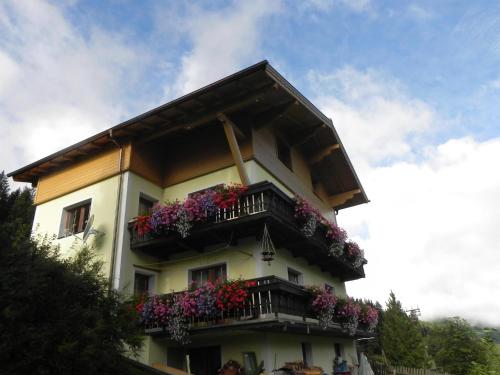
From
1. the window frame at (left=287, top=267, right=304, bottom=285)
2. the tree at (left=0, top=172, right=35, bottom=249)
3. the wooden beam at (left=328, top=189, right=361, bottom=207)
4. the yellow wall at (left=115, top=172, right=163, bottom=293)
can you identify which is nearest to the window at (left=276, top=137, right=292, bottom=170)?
the window frame at (left=287, top=267, right=304, bottom=285)

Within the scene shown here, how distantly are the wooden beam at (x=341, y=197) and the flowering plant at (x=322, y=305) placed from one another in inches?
388

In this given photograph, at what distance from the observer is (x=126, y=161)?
15000 millimetres

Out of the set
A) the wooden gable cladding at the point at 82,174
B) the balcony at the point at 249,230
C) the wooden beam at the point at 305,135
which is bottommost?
the balcony at the point at 249,230

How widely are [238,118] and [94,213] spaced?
620 cm

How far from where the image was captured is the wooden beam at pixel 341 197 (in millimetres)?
21562

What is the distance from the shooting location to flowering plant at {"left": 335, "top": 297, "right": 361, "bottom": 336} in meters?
13.8

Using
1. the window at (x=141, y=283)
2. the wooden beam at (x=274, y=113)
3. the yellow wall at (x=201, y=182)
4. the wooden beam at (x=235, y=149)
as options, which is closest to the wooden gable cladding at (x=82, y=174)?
the yellow wall at (x=201, y=182)

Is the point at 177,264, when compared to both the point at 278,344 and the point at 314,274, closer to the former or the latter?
the point at 278,344

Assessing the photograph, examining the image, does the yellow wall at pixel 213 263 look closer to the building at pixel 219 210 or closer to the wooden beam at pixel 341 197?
the building at pixel 219 210

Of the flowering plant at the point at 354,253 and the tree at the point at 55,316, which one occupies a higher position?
the flowering plant at the point at 354,253

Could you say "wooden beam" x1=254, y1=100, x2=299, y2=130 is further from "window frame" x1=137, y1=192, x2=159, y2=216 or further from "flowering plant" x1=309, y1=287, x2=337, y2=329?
"flowering plant" x1=309, y1=287, x2=337, y2=329

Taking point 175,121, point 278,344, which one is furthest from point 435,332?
point 175,121

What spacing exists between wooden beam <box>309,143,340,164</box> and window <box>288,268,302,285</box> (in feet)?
19.8

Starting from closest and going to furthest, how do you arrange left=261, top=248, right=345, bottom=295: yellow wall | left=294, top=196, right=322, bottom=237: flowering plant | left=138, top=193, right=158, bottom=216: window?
left=261, top=248, right=345, bottom=295: yellow wall < left=294, top=196, right=322, bottom=237: flowering plant < left=138, top=193, right=158, bottom=216: window
